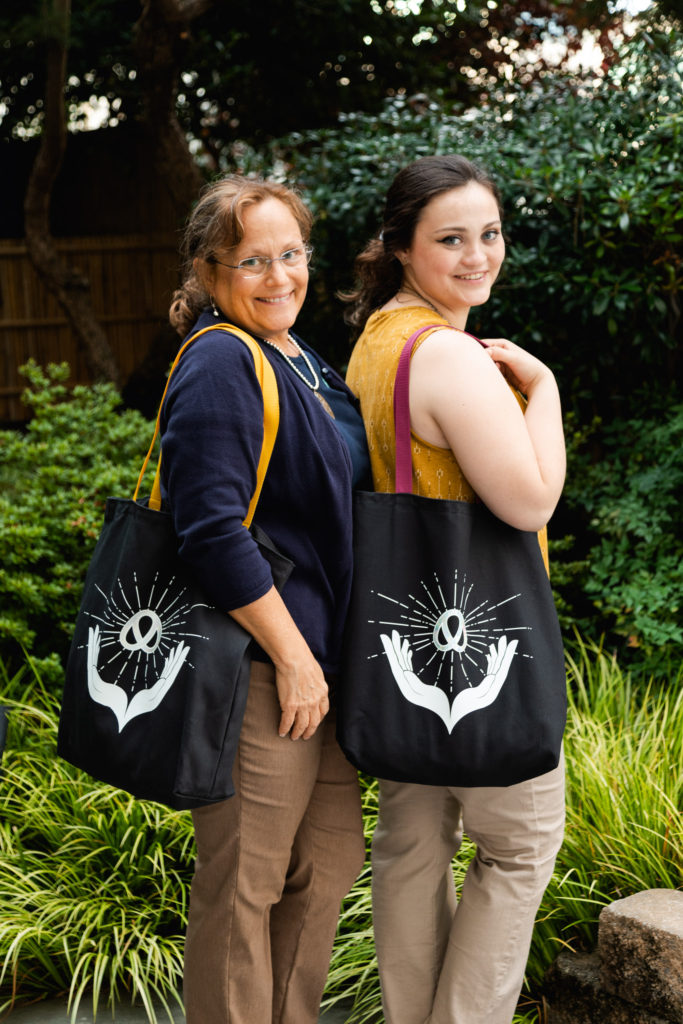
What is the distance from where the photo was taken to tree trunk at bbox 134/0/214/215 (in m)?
5.78

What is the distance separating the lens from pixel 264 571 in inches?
67.7

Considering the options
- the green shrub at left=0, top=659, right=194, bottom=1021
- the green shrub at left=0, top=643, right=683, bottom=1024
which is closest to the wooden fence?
the green shrub at left=0, top=659, right=194, bottom=1021

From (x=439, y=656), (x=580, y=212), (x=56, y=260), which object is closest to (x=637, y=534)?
(x=580, y=212)

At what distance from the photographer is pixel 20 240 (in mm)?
9711

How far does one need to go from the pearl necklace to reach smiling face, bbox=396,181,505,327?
0.31 m

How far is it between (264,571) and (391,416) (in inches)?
17.0

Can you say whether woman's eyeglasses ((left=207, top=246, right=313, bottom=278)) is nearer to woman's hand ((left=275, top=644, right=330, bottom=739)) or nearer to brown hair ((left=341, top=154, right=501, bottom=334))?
brown hair ((left=341, top=154, right=501, bottom=334))

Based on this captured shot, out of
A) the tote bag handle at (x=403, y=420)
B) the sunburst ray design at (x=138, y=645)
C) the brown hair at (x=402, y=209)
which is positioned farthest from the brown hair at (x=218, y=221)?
the sunburst ray design at (x=138, y=645)

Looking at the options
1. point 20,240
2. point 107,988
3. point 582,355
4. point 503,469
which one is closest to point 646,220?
point 582,355

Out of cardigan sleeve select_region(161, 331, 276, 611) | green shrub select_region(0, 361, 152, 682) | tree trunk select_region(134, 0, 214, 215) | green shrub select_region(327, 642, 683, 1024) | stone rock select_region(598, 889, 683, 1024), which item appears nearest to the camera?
cardigan sleeve select_region(161, 331, 276, 611)

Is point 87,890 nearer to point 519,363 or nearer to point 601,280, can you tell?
point 519,363

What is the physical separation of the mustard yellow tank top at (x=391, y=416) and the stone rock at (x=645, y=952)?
0.95 m

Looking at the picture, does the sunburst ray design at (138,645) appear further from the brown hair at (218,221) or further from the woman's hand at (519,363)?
the woman's hand at (519,363)

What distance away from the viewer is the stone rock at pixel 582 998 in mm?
2375
